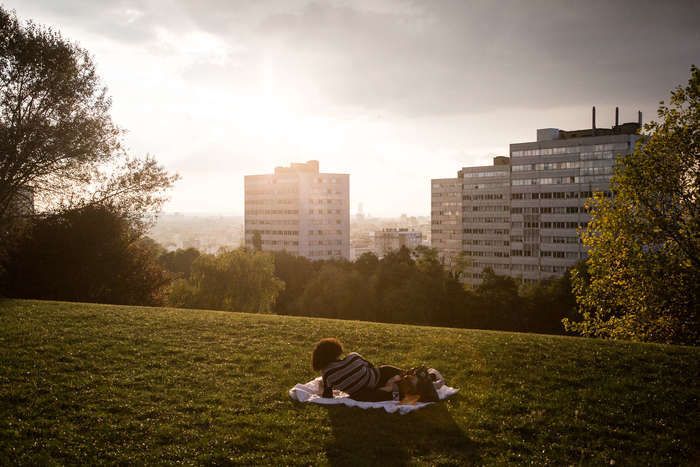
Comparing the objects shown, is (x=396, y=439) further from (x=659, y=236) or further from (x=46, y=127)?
(x=46, y=127)

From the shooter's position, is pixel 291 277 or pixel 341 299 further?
pixel 291 277

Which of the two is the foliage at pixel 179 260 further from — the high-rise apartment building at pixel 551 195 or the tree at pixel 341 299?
the high-rise apartment building at pixel 551 195

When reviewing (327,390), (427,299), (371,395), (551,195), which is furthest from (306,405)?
(551,195)

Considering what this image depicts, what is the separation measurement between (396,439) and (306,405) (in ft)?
8.98

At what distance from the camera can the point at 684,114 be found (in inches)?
1001

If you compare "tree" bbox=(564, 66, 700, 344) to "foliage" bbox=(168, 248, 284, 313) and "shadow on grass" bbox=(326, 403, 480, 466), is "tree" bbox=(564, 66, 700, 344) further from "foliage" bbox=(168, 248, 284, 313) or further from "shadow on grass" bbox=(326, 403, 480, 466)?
"foliage" bbox=(168, 248, 284, 313)

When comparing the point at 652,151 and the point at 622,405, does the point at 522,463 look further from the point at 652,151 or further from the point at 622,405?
the point at 652,151

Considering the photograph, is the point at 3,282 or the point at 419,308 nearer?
the point at 3,282

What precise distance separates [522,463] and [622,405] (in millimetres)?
4332

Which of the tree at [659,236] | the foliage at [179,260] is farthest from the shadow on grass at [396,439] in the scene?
the foliage at [179,260]

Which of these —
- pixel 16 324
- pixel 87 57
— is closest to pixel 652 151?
pixel 16 324

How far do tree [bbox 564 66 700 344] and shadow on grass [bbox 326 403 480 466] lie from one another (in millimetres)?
17740

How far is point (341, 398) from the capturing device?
41.2 ft

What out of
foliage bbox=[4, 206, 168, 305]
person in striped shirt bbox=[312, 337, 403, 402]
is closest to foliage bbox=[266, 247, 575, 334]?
foliage bbox=[4, 206, 168, 305]
